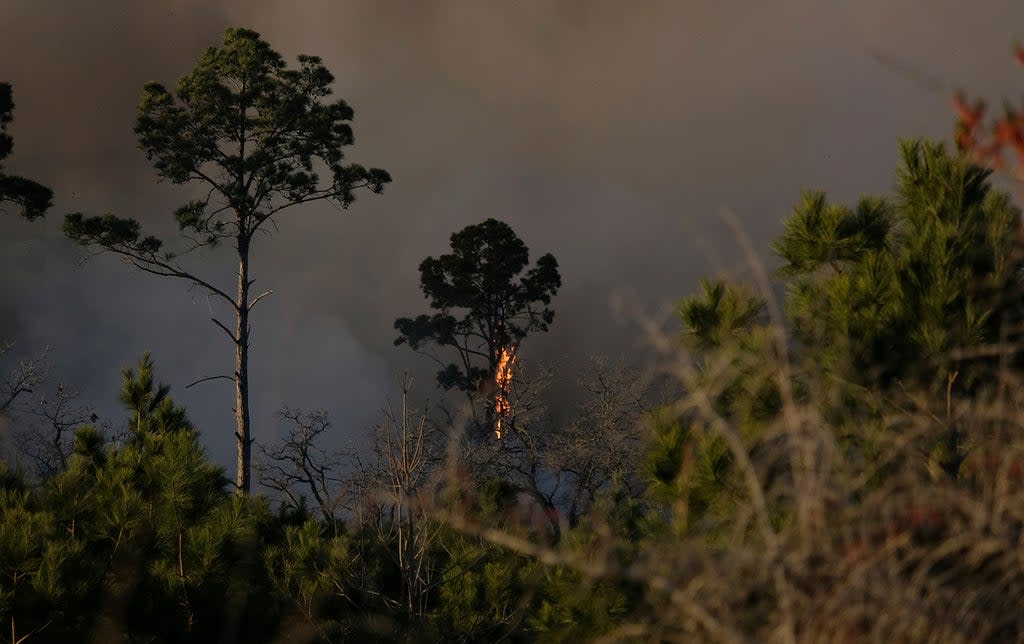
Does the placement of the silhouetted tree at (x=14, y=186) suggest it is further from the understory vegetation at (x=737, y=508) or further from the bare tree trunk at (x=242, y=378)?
the understory vegetation at (x=737, y=508)

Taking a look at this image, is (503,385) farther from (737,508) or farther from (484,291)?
(737,508)

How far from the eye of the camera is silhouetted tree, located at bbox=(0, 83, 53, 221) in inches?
817

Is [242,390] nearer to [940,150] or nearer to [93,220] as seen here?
[93,220]

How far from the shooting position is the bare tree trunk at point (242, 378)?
70.5 feet

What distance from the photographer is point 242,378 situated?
869 inches

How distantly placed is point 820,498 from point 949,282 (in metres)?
3.26

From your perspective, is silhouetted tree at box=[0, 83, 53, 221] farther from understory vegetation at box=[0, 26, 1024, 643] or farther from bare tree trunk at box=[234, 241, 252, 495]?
understory vegetation at box=[0, 26, 1024, 643]

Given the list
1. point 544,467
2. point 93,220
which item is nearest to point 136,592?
point 93,220

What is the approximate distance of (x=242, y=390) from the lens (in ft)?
72.3

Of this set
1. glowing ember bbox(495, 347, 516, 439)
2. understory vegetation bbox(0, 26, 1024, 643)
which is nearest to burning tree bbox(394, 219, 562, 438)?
glowing ember bbox(495, 347, 516, 439)

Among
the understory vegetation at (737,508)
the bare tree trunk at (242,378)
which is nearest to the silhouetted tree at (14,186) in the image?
the bare tree trunk at (242,378)

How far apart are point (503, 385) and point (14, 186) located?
13.0 m

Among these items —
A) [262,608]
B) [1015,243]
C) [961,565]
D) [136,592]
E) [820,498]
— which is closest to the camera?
[820,498]

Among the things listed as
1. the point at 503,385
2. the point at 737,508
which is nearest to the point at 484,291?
the point at 503,385
